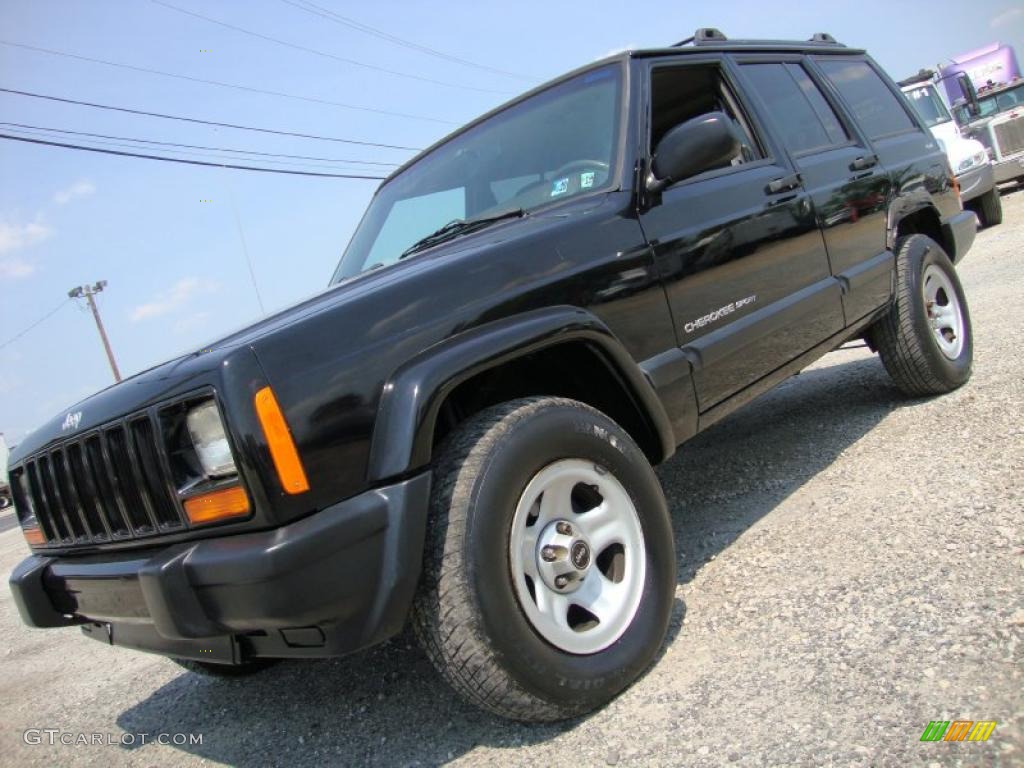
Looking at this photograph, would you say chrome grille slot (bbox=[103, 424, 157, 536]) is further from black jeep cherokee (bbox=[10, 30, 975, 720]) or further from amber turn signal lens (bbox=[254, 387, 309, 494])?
amber turn signal lens (bbox=[254, 387, 309, 494])

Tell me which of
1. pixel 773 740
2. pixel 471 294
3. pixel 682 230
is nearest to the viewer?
pixel 773 740

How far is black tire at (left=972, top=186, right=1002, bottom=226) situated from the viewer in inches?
471

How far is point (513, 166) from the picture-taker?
10.2ft

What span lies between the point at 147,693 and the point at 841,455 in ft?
11.3

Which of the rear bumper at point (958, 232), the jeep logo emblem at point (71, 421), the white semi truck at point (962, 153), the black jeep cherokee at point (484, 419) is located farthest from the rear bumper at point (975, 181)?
the jeep logo emblem at point (71, 421)

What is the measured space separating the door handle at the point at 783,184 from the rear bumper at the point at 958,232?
6.04 feet

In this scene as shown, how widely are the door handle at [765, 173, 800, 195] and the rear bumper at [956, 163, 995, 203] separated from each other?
366 inches

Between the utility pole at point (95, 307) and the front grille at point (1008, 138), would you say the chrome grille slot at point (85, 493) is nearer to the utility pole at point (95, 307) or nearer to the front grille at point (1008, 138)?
the front grille at point (1008, 138)

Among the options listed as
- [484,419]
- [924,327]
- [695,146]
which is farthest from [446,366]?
[924,327]

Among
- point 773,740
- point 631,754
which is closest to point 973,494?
point 773,740

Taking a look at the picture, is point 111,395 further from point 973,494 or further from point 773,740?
point 973,494

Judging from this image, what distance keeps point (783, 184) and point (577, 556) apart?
212 cm

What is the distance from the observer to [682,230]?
9.52ft

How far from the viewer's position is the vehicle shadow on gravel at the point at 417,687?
2.40m
